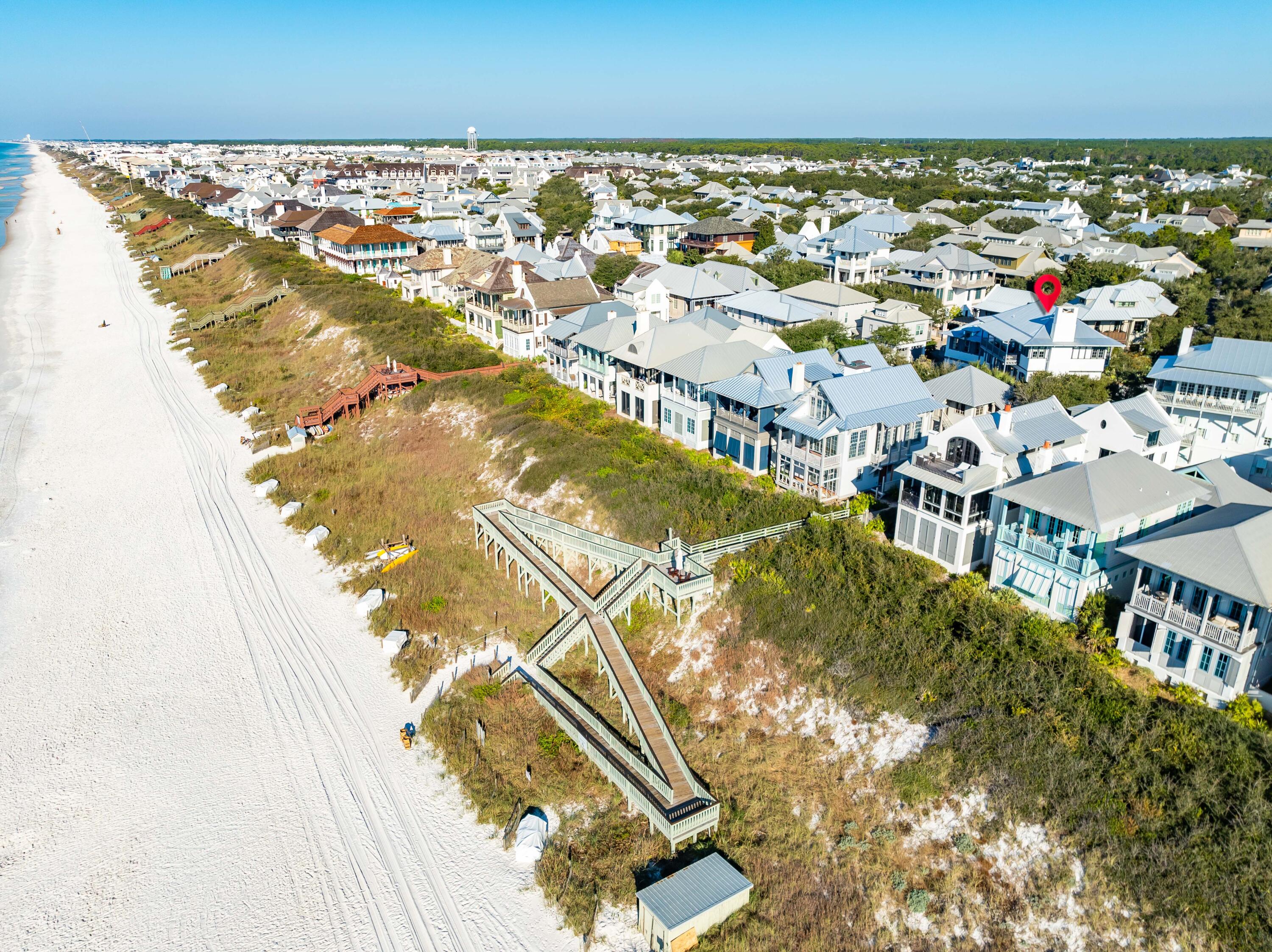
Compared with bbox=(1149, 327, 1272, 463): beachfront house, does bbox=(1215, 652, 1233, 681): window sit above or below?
below

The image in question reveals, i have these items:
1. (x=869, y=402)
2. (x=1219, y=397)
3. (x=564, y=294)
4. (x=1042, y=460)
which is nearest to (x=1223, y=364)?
(x=1219, y=397)

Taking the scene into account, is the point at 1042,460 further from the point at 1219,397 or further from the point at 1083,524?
the point at 1219,397

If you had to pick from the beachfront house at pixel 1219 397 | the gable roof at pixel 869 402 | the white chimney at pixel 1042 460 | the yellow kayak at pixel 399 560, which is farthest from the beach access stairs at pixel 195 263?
the beachfront house at pixel 1219 397

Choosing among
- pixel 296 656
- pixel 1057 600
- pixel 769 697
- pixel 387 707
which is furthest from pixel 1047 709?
pixel 296 656

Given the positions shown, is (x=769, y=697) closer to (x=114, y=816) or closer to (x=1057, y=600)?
(x=1057, y=600)

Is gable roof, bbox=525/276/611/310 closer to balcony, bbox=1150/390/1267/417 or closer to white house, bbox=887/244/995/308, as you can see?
white house, bbox=887/244/995/308

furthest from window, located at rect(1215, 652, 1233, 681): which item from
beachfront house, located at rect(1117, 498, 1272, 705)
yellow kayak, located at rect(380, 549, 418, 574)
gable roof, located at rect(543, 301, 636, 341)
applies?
gable roof, located at rect(543, 301, 636, 341)
